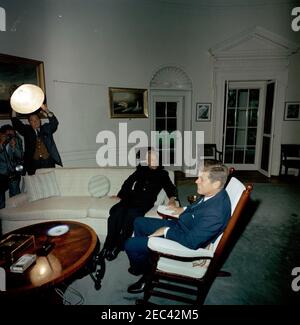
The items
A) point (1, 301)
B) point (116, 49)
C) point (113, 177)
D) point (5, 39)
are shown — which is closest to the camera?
point (1, 301)

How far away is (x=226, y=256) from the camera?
113 inches

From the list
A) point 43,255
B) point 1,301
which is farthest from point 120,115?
point 1,301

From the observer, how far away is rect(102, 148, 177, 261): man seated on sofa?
2.71 metres

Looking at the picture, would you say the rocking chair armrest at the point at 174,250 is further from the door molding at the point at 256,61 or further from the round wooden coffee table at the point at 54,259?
the door molding at the point at 256,61

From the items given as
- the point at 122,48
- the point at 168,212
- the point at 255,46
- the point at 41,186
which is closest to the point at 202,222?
the point at 168,212

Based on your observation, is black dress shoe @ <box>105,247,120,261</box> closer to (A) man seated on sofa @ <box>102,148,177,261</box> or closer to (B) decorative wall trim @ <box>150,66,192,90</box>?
(A) man seated on sofa @ <box>102,148,177,261</box>

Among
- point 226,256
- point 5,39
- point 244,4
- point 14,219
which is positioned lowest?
point 226,256

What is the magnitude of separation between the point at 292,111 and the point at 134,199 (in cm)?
502

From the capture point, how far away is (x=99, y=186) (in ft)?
11.3

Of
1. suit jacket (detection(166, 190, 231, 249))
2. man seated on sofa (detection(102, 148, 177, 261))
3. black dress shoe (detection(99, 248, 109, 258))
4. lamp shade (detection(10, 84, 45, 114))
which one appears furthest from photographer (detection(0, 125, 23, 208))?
suit jacket (detection(166, 190, 231, 249))

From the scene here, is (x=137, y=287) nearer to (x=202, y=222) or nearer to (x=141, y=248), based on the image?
(x=141, y=248)

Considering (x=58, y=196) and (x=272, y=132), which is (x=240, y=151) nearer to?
(x=272, y=132)

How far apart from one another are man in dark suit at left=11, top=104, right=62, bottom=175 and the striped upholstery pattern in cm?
109

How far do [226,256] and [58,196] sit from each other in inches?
A: 91.3
